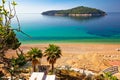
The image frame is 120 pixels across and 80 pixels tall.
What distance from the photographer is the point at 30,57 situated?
31.8 meters

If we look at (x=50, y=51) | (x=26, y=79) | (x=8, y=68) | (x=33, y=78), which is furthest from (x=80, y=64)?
(x=8, y=68)

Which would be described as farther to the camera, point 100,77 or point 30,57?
point 30,57

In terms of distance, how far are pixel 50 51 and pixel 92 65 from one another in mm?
11730

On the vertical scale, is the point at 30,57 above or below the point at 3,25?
below

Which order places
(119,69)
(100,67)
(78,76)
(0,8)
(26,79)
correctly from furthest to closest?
(100,67) < (119,69) < (78,76) < (26,79) < (0,8)

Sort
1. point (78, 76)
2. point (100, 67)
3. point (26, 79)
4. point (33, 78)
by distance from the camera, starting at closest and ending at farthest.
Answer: point (33, 78) < point (26, 79) < point (78, 76) < point (100, 67)

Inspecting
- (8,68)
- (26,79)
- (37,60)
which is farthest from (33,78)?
(8,68)

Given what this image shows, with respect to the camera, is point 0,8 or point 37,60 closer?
point 0,8

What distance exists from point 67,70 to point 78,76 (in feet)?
6.82

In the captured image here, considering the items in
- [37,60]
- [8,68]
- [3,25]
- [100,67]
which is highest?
[3,25]

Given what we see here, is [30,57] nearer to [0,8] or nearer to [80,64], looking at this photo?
[80,64]

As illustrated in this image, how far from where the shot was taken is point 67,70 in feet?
106

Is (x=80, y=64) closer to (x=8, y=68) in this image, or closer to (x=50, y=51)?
(x=50, y=51)

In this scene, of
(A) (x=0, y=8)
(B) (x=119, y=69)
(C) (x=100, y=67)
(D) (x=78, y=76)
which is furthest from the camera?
(C) (x=100, y=67)
